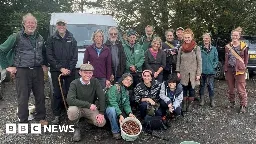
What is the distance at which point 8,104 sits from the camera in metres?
8.77

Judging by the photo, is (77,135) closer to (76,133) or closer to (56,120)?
(76,133)

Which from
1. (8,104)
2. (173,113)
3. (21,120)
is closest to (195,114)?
(173,113)

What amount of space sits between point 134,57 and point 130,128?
1.95 m

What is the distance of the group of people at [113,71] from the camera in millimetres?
5836

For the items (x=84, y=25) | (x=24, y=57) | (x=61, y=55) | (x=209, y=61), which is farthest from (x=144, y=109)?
(x=84, y=25)

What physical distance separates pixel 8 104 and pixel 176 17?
8614 mm

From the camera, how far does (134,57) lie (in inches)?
277

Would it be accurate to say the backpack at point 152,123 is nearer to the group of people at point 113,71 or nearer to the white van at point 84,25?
the group of people at point 113,71

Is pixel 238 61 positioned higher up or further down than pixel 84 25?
further down

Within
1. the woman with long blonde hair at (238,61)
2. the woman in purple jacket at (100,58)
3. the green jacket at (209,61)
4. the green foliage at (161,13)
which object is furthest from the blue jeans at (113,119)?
the green foliage at (161,13)

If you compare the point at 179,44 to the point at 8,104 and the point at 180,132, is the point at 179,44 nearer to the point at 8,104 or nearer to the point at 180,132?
the point at 180,132

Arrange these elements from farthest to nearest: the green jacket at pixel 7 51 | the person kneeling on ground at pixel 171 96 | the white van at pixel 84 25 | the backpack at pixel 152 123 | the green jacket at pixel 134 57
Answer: the white van at pixel 84 25
the green jacket at pixel 134 57
the person kneeling on ground at pixel 171 96
the backpack at pixel 152 123
the green jacket at pixel 7 51

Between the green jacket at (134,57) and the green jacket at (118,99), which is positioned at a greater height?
the green jacket at (134,57)

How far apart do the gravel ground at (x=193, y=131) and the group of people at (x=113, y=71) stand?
300 mm
